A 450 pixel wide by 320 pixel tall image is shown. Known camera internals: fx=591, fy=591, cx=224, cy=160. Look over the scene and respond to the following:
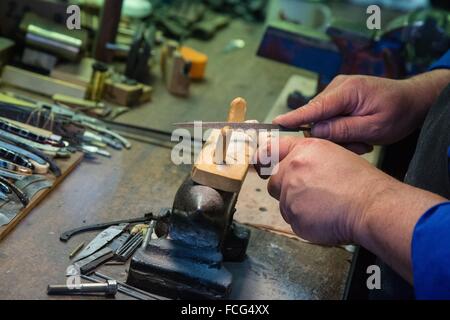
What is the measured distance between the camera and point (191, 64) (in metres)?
2.13

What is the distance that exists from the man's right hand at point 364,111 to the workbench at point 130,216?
291 mm

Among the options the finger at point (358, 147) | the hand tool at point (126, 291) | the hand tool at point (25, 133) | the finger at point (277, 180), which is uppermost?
the finger at point (358, 147)

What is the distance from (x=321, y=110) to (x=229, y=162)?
0.25 m

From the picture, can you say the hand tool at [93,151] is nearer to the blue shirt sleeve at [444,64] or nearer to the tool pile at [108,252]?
the tool pile at [108,252]

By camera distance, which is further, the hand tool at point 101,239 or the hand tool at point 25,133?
the hand tool at point 25,133

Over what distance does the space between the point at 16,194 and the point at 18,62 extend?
2.60 ft

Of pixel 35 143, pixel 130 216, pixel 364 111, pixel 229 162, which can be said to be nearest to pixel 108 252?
pixel 130 216

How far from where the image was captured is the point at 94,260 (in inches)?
45.9

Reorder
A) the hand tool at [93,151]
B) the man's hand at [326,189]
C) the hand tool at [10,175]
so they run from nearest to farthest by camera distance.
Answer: the man's hand at [326,189] < the hand tool at [10,175] < the hand tool at [93,151]

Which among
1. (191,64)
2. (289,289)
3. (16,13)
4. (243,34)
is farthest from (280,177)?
(243,34)

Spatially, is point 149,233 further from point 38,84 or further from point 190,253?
point 38,84

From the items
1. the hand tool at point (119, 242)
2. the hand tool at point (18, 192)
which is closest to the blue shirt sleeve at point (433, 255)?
the hand tool at point (119, 242)

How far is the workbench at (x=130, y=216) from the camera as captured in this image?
115 cm

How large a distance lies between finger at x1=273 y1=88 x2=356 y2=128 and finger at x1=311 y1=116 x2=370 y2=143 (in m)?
0.02
